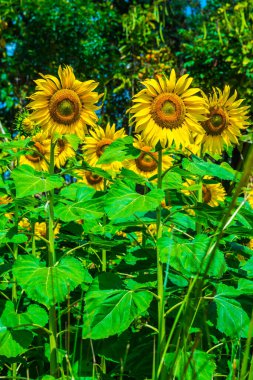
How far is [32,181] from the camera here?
2.18m

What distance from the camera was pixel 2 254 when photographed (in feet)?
9.78

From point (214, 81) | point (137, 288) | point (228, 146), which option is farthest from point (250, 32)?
point (137, 288)

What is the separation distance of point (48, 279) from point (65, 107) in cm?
75

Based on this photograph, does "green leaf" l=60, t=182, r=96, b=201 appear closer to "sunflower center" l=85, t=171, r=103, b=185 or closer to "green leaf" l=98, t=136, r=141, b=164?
"green leaf" l=98, t=136, r=141, b=164

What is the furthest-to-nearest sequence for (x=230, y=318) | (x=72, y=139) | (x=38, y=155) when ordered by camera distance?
(x=38, y=155) < (x=72, y=139) < (x=230, y=318)

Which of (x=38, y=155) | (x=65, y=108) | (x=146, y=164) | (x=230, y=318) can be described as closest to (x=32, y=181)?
(x=65, y=108)

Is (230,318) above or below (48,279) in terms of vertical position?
below

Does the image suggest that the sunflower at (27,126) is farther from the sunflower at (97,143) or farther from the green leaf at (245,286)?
the green leaf at (245,286)

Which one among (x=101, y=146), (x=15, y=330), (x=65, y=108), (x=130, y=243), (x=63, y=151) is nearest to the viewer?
(x=15, y=330)

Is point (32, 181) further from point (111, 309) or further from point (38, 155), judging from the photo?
point (38, 155)

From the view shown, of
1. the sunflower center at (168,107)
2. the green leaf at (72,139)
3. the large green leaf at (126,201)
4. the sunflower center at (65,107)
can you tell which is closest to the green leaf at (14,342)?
the large green leaf at (126,201)

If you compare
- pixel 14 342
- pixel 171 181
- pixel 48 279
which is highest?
pixel 171 181

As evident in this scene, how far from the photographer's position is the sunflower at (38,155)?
3070 millimetres

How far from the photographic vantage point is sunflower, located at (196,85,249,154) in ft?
8.68
